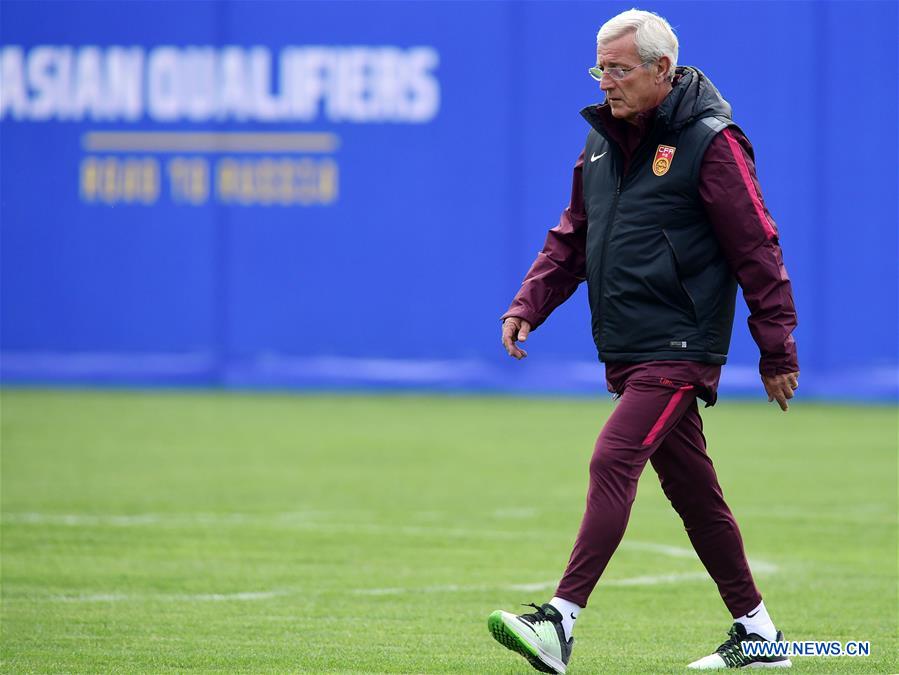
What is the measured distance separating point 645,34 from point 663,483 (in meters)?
1.49

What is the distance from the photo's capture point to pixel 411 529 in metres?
9.75

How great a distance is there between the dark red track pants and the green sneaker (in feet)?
0.38

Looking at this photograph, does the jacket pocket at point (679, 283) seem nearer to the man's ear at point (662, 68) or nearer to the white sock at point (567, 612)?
the man's ear at point (662, 68)

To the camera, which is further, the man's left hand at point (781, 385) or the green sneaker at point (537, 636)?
the man's left hand at point (781, 385)

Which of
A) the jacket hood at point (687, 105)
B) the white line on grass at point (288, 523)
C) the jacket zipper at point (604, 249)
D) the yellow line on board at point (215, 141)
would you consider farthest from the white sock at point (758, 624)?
the yellow line on board at point (215, 141)

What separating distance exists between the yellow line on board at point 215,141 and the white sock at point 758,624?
603 inches

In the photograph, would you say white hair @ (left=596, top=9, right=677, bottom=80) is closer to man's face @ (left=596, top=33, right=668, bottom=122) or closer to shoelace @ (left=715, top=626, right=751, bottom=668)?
man's face @ (left=596, top=33, right=668, bottom=122)

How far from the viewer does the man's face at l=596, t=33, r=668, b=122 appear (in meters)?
5.57

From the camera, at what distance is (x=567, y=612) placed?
5.46 m

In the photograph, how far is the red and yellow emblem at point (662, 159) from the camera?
18.4ft

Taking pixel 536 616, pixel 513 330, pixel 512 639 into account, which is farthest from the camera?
pixel 513 330

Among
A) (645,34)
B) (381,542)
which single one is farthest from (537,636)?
(381,542)

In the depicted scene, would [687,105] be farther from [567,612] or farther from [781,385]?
[567,612]

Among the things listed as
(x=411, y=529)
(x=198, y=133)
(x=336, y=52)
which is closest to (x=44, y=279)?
(x=198, y=133)
